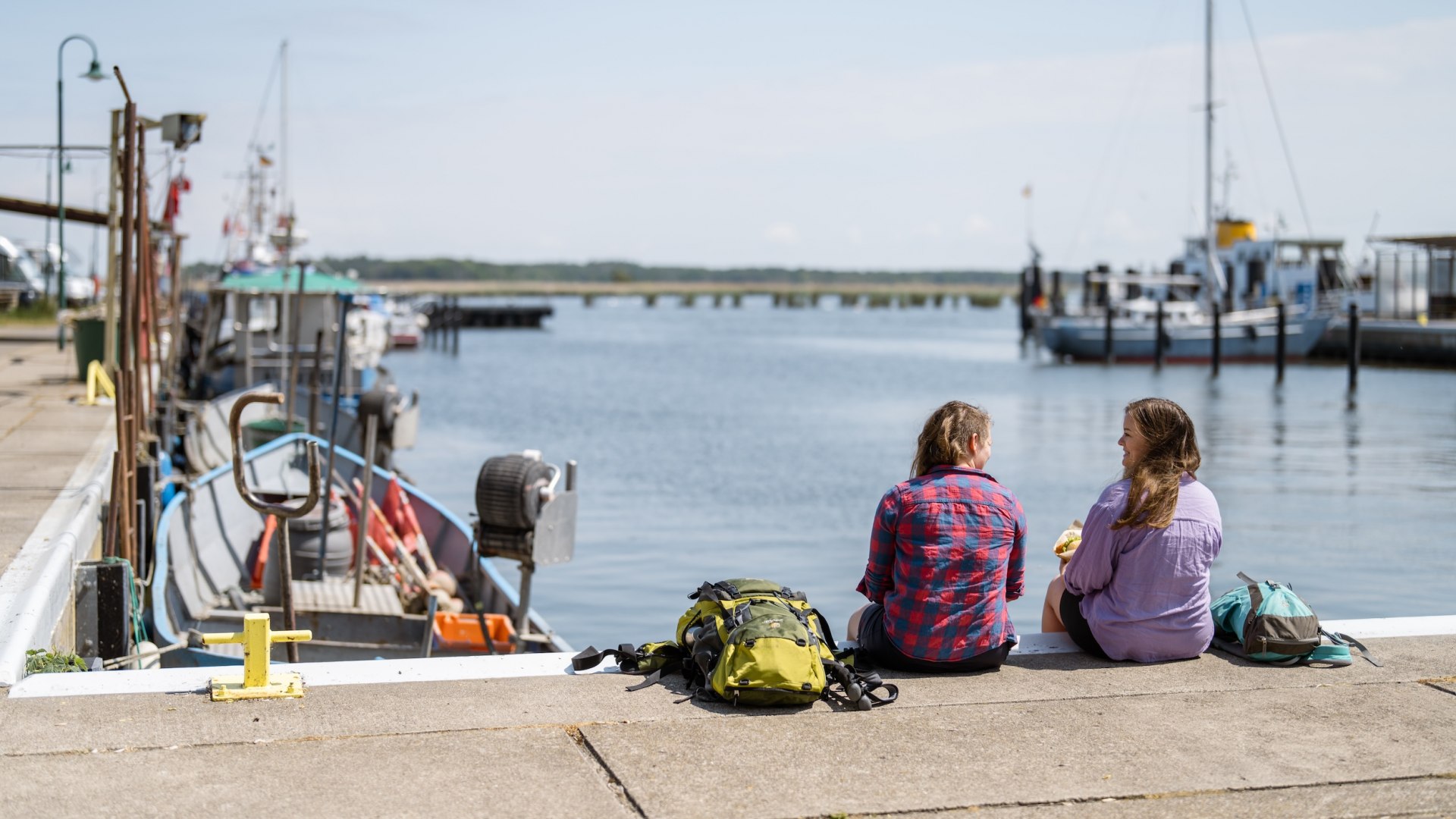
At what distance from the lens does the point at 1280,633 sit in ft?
Result: 18.6

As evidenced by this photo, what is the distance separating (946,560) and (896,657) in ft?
1.63

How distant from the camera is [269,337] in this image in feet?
78.3

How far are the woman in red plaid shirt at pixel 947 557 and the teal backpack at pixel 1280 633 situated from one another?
3.31 feet

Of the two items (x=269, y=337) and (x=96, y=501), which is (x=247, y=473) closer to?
(x=96, y=501)

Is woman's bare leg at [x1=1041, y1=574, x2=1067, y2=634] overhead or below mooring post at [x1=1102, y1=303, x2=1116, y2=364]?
below

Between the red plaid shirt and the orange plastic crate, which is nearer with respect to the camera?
the red plaid shirt

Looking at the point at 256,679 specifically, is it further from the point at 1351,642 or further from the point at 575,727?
the point at 1351,642

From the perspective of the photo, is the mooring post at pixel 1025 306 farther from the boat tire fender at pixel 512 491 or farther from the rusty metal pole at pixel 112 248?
the boat tire fender at pixel 512 491

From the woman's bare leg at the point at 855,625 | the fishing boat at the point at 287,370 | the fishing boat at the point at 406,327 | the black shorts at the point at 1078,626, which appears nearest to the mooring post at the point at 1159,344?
the fishing boat at the point at 287,370

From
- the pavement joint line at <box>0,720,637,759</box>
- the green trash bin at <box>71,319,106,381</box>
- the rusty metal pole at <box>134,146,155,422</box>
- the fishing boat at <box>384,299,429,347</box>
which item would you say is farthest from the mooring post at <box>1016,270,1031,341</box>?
the pavement joint line at <box>0,720,637,759</box>

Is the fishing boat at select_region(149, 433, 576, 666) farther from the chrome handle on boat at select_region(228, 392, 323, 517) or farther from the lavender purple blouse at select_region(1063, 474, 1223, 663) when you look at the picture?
the lavender purple blouse at select_region(1063, 474, 1223, 663)

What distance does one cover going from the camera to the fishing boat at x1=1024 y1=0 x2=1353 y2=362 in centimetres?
5884

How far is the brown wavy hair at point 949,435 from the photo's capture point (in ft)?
17.5

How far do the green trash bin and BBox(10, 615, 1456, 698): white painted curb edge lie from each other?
15.6 meters
